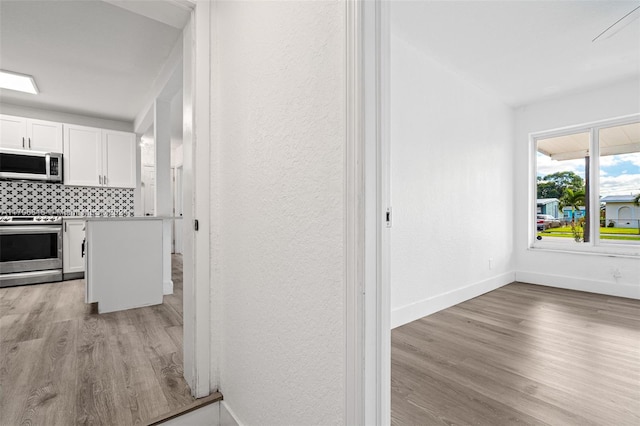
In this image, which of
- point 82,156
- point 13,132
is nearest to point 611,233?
point 82,156

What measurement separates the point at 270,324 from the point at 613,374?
218cm

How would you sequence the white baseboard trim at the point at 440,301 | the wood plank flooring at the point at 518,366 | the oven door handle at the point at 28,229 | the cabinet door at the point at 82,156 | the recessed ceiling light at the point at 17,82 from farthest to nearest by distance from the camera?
the cabinet door at the point at 82,156 → the oven door handle at the point at 28,229 → the recessed ceiling light at the point at 17,82 → the white baseboard trim at the point at 440,301 → the wood plank flooring at the point at 518,366

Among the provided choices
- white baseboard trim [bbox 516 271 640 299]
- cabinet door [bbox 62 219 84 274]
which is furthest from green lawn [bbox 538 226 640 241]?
cabinet door [bbox 62 219 84 274]

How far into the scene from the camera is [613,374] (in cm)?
187

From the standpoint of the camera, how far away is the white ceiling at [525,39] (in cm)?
228

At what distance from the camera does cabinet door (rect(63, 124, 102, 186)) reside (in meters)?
4.48

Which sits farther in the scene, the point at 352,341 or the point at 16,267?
the point at 16,267

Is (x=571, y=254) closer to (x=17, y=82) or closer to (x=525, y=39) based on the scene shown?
(x=525, y=39)

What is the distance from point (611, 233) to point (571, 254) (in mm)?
493

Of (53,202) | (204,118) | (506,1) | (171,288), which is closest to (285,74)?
(204,118)

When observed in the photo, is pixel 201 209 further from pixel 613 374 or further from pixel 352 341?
pixel 613 374

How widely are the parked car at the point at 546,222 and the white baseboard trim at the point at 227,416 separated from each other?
4670 millimetres

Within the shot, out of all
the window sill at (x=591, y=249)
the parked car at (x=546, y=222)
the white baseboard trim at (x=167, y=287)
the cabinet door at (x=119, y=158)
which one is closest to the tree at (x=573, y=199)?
the parked car at (x=546, y=222)

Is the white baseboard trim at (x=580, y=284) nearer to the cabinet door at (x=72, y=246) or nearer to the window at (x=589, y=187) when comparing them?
the window at (x=589, y=187)
